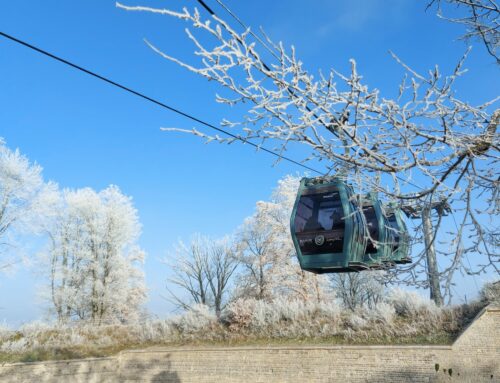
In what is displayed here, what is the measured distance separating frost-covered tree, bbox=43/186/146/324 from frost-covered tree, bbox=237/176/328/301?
699cm

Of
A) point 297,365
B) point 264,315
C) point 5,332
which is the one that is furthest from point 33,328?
point 297,365

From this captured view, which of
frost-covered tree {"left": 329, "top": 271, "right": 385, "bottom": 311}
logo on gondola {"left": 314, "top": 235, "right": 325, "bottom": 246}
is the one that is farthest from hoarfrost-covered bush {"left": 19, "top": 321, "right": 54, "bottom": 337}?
frost-covered tree {"left": 329, "top": 271, "right": 385, "bottom": 311}

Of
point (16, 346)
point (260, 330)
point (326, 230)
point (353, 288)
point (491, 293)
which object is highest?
point (326, 230)

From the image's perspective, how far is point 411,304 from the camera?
13.8 metres

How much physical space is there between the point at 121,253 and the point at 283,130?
2496cm

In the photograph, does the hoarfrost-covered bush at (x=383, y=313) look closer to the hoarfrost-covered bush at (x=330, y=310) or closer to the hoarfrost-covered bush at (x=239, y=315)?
the hoarfrost-covered bush at (x=330, y=310)

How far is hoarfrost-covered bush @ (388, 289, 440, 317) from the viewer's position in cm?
1312

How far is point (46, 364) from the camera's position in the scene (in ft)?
47.3

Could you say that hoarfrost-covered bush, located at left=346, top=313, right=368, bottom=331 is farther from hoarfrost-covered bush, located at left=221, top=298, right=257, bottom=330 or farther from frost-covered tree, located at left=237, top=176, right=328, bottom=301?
frost-covered tree, located at left=237, top=176, right=328, bottom=301

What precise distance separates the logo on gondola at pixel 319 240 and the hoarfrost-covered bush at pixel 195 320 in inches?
319

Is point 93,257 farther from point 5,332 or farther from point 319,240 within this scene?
point 319,240

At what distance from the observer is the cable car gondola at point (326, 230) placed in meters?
9.03

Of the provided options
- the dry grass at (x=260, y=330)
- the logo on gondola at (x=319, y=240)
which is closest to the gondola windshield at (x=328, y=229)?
the logo on gondola at (x=319, y=240)

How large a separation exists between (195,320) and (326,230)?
29.6ft
